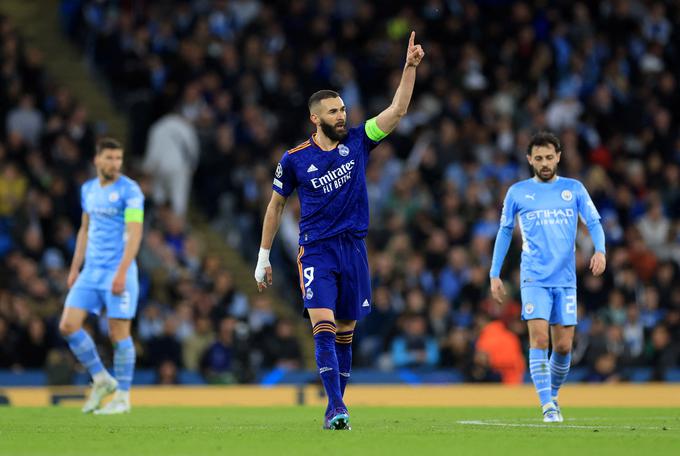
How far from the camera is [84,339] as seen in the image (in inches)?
584

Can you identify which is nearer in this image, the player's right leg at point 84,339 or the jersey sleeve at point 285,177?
the jersey sleeve at point 285,177

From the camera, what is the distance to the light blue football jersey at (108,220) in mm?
14633

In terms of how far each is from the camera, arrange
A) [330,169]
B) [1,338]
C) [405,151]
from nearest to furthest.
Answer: [330,169] < [1,338] < [405,151]

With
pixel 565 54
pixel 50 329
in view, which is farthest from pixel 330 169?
pixel 565 54

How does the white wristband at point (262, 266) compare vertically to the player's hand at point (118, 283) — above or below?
below

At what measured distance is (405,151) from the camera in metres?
25.2

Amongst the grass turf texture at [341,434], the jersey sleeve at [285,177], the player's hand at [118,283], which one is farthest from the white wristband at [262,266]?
the player's hand at [118,283]

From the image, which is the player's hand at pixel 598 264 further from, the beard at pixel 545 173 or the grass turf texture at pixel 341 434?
the grass turf texture at pixel 341 434

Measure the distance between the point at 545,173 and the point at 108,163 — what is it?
4750 mm

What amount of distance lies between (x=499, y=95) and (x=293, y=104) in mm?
3947

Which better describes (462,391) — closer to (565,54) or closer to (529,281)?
(529,281)

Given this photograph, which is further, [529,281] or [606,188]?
[606,188]

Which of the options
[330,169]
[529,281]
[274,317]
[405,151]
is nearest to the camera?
[330,169]

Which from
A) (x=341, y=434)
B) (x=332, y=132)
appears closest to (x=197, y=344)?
(x=332, y=132)
